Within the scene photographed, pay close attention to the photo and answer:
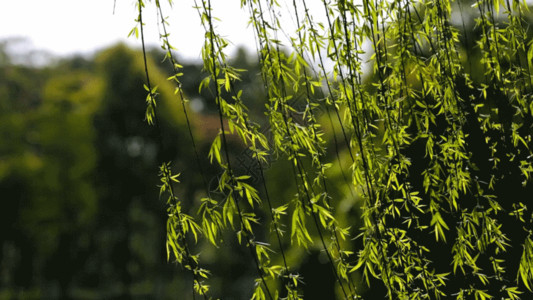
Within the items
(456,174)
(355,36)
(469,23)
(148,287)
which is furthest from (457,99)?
(148,287)

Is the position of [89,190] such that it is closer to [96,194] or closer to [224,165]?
[96,194]

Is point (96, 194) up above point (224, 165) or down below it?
below

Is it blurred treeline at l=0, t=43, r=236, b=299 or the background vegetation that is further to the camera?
blurred treeline at l=0, t=43, r=236, b=299

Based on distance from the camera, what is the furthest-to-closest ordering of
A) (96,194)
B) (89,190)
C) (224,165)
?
(96,194), (89,190), (224,165)

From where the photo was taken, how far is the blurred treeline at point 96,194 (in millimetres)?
11312

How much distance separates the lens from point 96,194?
39.0 feet

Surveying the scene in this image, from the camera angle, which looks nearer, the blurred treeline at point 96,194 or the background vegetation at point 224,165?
the background vegetation at point 224,165

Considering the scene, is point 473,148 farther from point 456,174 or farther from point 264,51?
point 264,51

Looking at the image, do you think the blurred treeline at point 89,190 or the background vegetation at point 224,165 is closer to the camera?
the background vegetation at point 224,165

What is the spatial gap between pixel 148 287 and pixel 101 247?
144cm

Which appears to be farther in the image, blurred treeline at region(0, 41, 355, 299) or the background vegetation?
blurred treeline at region(0, 41, 355, 299)

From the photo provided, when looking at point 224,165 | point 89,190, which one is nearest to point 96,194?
point 89,190

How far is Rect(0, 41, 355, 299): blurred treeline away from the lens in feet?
37.1

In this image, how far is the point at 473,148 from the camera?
2.81 metres
